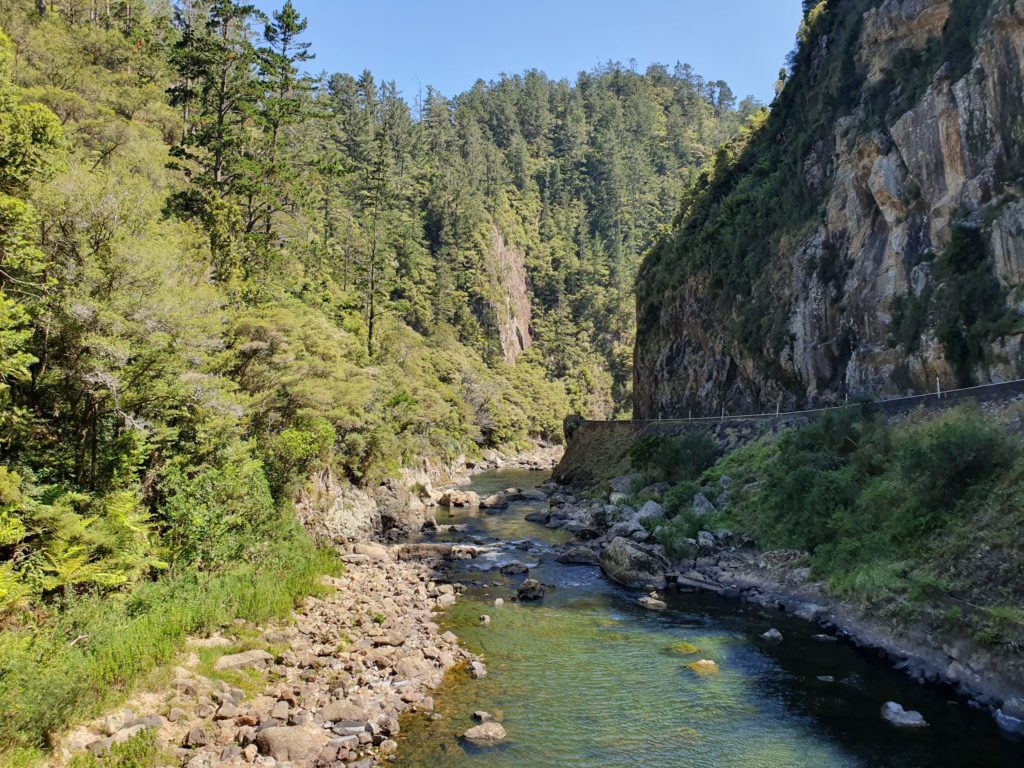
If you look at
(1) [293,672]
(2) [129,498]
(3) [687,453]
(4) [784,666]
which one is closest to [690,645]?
(4) [784,666]

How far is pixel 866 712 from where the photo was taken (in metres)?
12.8

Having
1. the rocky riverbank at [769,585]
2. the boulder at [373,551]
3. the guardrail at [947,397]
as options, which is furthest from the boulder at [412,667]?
the guardrail at [947,397]

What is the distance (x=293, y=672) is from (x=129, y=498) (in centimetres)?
515

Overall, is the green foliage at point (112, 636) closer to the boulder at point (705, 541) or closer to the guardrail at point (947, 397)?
the boulder at point (705, 541)

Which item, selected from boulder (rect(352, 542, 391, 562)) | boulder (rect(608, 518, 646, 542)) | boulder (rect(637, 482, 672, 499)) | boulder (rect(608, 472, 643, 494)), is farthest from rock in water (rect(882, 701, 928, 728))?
boulder (rect(608, 472, 643, 494))

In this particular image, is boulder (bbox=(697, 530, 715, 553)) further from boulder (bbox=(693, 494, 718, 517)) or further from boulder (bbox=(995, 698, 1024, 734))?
boulder (bbox=(995, 698, 1024, 734))

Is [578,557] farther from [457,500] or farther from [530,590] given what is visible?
[457,500]

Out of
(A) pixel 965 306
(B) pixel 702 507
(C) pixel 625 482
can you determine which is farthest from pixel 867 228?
(C) pixel 625 482

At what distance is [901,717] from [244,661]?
1319 centimetres

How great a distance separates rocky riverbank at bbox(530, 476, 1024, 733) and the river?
515 mm

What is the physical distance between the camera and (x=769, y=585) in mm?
21141

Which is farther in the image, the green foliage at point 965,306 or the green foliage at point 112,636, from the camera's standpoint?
the green foliage at point 965,306

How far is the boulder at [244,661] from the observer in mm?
12508

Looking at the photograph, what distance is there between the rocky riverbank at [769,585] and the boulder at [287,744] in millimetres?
12852
